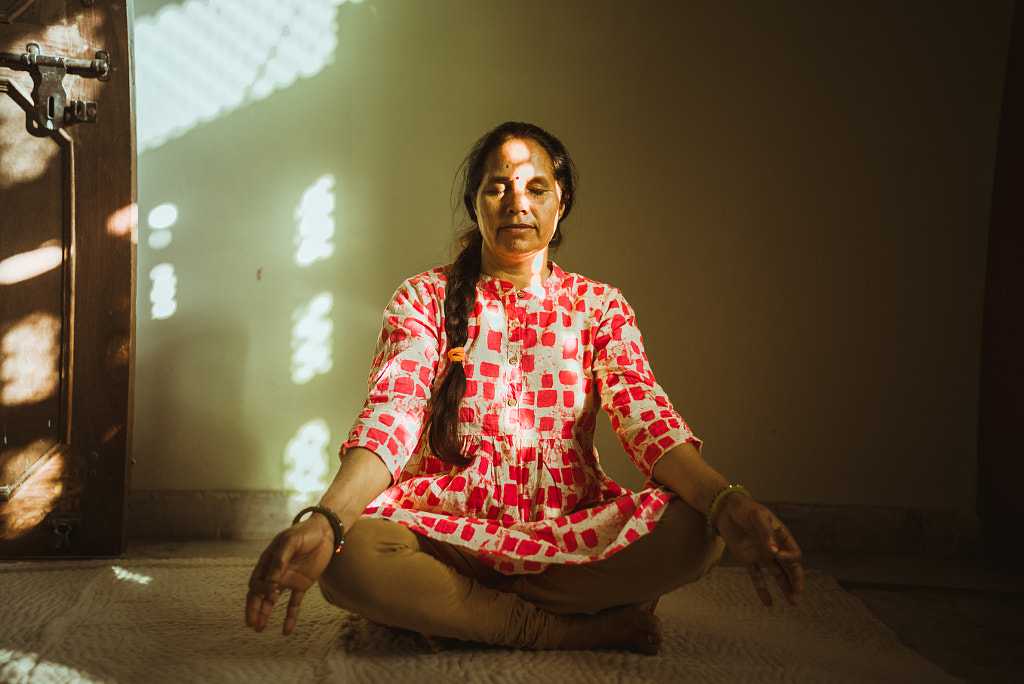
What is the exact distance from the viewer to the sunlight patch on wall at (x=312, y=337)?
7.34ft

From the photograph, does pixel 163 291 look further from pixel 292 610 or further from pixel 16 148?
pixel 292 610

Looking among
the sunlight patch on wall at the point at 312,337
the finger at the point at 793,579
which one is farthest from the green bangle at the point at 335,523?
the sunlight patch on wall at the point at 312,337

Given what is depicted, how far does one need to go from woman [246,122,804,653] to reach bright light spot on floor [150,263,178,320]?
1.11 m

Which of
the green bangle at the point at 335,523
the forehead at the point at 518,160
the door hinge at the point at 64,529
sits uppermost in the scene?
the forehead at the point at 518,160

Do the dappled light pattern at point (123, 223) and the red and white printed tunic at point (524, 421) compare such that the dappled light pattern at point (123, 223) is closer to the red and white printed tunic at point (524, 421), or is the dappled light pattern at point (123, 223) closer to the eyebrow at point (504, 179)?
the red and white printed tunic at point (524, 421)

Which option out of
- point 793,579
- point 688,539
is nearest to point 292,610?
point 688,539

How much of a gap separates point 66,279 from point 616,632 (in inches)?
70.5

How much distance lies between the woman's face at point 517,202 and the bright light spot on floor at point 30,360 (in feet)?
4.45

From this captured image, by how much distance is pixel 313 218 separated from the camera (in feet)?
7.30

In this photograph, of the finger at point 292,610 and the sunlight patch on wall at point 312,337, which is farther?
the sunlight patch on wall at point 312,337

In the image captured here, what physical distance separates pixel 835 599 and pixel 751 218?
3.96ft

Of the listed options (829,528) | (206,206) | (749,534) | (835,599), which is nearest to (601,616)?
(749,534)

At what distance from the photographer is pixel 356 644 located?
1379 millimetres

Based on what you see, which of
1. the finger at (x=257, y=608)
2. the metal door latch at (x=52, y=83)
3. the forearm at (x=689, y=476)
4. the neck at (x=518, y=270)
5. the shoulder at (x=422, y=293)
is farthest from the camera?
the metal door latch at (x=52, y=83)
